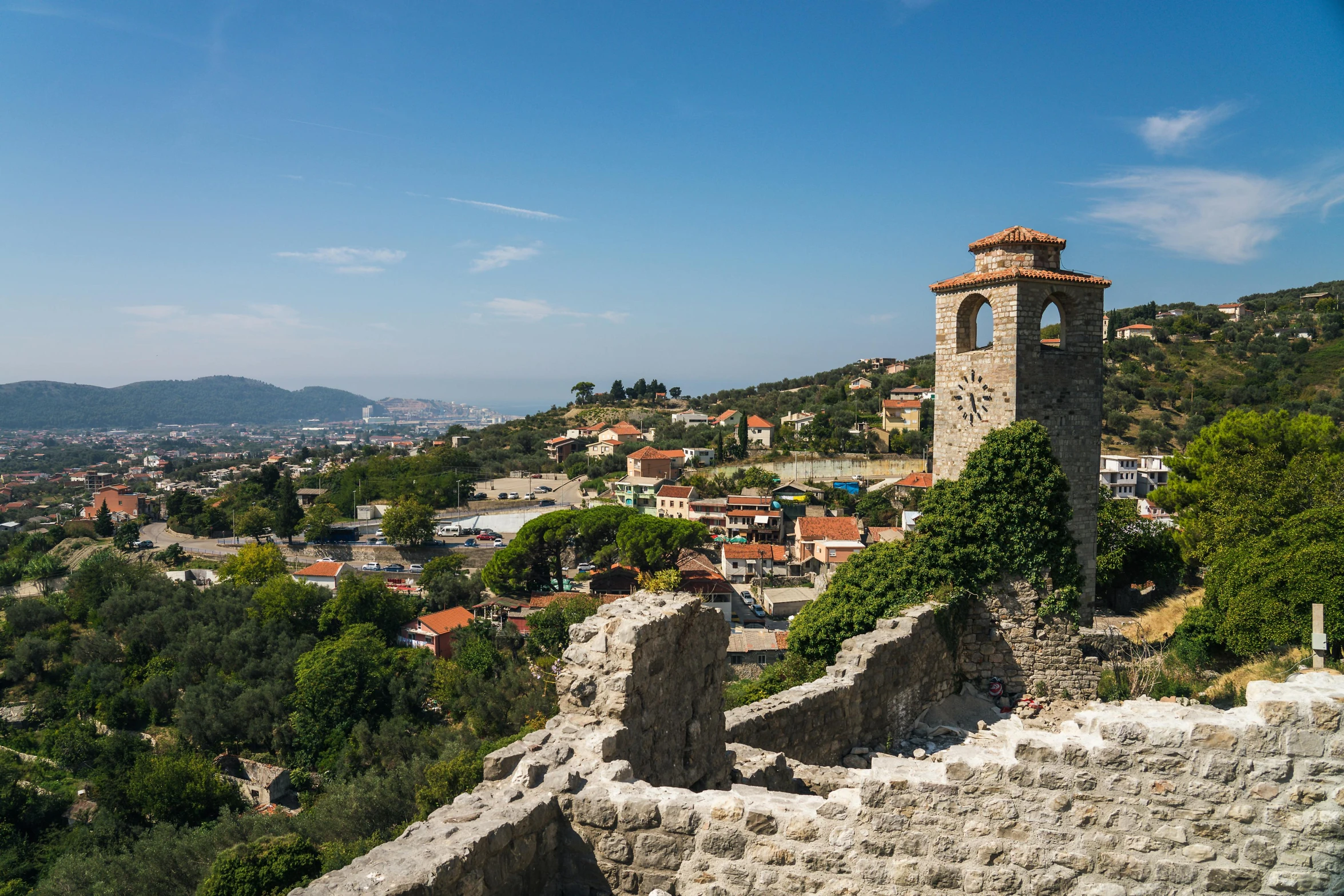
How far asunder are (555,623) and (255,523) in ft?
128

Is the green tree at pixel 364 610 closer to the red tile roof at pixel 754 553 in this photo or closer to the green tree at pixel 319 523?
the red tile roof at pixel 754 553

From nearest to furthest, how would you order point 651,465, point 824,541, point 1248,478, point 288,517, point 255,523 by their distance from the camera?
point 1248,478 → point 824,541 → point 288,517 → point 255,523 → point 651,465

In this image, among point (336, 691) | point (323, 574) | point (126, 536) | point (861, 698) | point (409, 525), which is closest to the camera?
point (861, 698)

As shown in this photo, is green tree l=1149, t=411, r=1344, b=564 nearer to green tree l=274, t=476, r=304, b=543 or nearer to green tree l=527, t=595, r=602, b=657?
green tree l=527, t=595, r=602, b=657

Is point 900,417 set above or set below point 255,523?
above

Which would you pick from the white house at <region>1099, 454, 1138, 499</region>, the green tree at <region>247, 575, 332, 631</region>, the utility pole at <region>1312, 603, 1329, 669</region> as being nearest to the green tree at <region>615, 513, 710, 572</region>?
the green tree at <region>247, 575, 332, 631</region>

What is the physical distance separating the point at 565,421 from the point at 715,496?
48994 mm

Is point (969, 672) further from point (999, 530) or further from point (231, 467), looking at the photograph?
point (231, 467)

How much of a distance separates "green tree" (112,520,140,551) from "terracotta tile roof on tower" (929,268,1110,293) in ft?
211

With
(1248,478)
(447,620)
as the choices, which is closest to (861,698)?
(1248,478)

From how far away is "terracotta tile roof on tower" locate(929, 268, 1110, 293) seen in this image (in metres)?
11.0

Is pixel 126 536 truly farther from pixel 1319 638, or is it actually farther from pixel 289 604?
pixel 1319 638

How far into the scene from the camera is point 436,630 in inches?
1419

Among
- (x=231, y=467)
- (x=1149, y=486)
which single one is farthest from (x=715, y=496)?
(x=231, y=467)
